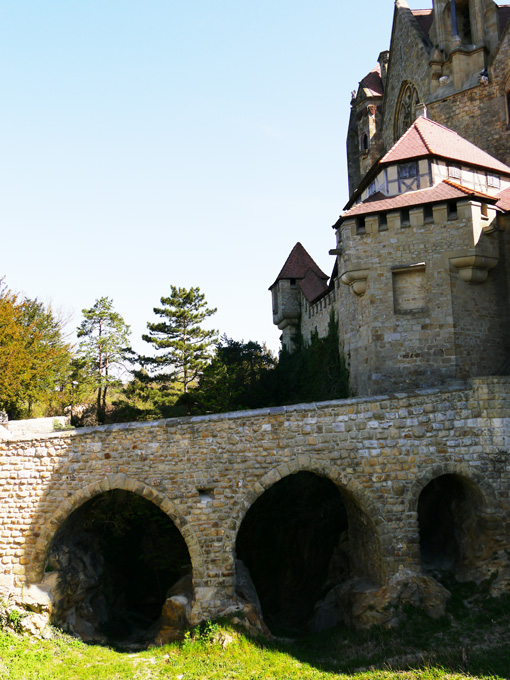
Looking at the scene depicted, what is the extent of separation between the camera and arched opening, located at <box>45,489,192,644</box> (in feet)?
49.8

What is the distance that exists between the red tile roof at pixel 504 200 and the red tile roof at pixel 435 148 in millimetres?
803

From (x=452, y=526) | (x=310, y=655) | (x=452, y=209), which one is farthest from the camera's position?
(x=452, y=209)

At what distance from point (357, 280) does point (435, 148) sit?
16.2ft

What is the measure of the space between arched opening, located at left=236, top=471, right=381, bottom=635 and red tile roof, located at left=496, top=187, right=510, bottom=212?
998 cm

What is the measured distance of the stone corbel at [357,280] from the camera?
1758 cm

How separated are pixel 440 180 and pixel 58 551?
50.6 feet

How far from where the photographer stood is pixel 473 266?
1680 centimetres

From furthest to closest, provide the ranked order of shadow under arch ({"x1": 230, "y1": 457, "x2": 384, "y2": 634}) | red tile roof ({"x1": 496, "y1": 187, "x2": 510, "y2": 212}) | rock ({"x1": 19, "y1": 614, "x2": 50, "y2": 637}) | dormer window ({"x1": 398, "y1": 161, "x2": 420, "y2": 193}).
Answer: dormer window ({"x1": 398, "y1": 161, "x2": 420, "y2": 193})
red tile roof ({"x1": 496, "y1": 187, "x2": 510, "y2": 212})
shadow under arch ({"x1": 230, "y1": 457, "x2": 384, "y2": 634})
rock ({"x1": 19, "y1": 614, "x2": 50, "y2": 637})

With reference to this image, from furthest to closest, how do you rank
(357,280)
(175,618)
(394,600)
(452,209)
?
(357,280) → (452,209) → (175,618) → (394,600)

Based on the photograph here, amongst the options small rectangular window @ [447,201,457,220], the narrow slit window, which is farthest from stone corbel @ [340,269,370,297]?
small rectangular window @ [447,201,457,220]

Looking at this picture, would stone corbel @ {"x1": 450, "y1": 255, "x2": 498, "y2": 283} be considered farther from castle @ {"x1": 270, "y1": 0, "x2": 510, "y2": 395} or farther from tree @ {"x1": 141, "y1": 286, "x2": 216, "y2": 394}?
tree @ {"x1": 141, "y1": 286, "x2": 216, "y2": 394}

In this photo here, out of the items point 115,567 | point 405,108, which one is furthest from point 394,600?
point 405,108

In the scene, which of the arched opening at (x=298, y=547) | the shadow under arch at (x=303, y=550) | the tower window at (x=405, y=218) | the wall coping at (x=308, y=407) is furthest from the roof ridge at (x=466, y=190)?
the arched opening at (x=298, y=547)

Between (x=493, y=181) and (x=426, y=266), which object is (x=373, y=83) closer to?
(x=493, y=181)
